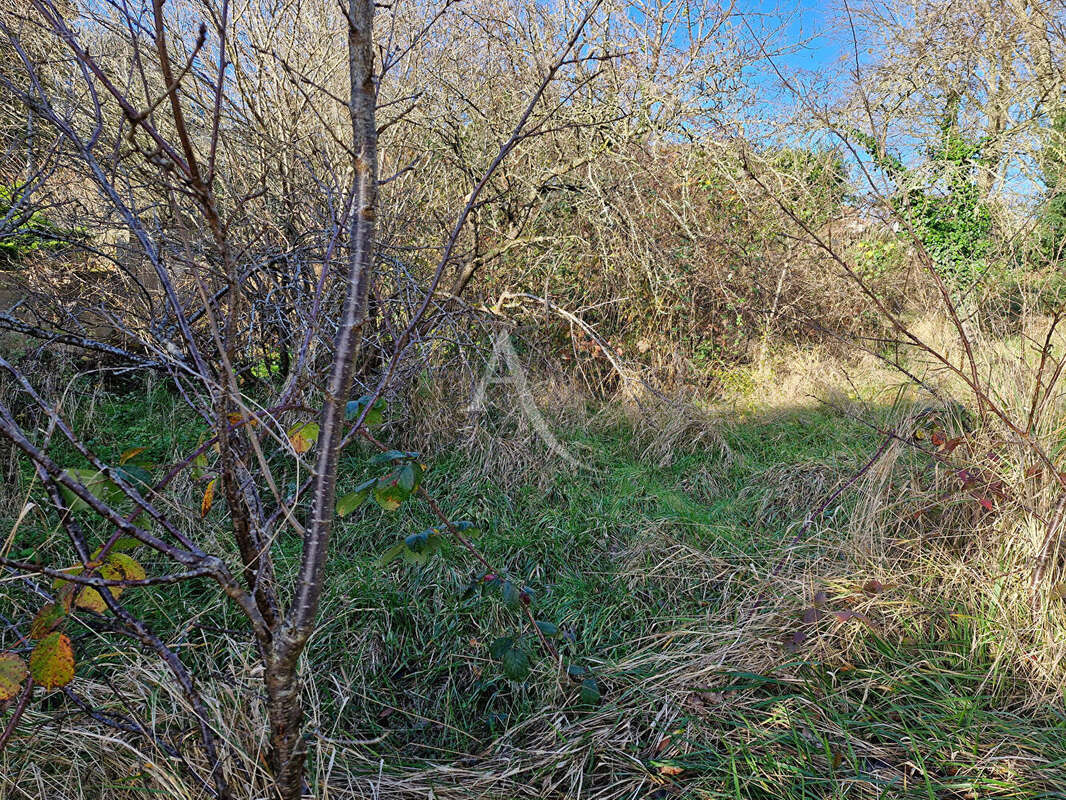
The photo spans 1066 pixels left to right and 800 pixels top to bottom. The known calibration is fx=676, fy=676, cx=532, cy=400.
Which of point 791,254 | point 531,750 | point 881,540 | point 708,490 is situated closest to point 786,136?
point 791,254

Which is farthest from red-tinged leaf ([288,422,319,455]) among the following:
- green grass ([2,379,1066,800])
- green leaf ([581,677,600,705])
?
green leaf ([581,677,600,705])

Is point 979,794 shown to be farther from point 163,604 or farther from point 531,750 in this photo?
point 163,604

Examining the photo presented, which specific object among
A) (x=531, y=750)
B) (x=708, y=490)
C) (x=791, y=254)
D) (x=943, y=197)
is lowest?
(x=531, y=750)

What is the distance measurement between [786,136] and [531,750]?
6.14m

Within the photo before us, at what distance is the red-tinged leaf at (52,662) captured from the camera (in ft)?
3.52

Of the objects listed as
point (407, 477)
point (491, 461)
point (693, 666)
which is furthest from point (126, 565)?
point (491, 461)

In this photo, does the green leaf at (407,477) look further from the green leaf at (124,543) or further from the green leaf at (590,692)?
the green leaf at (590,692)

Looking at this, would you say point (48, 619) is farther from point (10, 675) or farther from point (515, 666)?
point (515, 666)

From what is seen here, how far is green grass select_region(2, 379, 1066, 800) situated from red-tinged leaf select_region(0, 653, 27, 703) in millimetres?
792

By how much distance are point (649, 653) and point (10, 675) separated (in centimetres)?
177

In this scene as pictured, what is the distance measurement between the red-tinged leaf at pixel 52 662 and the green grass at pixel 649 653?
79 cm

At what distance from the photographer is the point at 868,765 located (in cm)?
169

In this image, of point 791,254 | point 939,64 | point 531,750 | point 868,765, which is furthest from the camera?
point 939,64

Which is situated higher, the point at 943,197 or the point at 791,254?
the point at 943,197
